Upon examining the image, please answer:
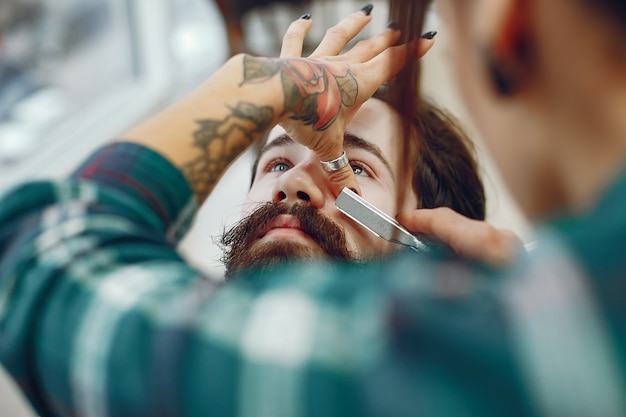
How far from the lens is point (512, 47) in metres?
0.30

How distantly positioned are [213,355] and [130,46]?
153 centimetres

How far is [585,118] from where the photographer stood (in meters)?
0.29

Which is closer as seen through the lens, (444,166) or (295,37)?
(295,37)

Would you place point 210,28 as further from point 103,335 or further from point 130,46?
point 103,335

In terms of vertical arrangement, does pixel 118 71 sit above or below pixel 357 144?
below

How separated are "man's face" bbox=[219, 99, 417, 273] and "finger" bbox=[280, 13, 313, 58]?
0.10 meters

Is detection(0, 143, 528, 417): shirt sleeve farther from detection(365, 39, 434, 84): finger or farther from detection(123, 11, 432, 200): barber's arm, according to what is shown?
detection(365, 39, 434, 84): finger

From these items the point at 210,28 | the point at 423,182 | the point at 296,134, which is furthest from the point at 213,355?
→ the point at 210,28

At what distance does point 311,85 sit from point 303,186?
169mm

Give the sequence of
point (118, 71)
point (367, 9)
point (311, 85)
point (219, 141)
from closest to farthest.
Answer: point (219, 141) → point (311, 85) → point (367, 9) → point (118, 71)

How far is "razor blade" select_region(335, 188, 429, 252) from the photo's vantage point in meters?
0.65

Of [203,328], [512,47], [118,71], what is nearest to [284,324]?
[203,328]

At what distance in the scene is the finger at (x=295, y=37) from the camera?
0.62 metres

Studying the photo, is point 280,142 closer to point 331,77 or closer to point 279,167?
point 279,167
